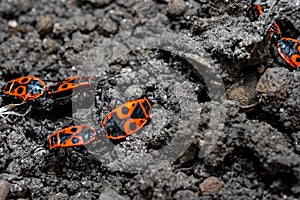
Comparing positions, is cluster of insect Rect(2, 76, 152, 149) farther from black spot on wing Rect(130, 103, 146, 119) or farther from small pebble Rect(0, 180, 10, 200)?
small pebble Rect(0, 180, 10, 200)

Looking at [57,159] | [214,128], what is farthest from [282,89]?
[57,159]

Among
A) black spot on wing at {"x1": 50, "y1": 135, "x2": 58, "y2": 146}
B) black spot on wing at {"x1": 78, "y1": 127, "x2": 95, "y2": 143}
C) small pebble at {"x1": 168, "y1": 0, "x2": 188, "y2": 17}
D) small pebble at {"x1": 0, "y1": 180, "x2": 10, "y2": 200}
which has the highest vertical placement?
small pebble at {"x1": 168, "y1": 0, "x2": 188, "y2": 17}

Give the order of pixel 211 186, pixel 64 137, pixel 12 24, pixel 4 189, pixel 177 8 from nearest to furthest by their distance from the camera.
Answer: pixel 211 186
pixel 4 189
pixel 64 137
pixel 177 8
pixel 12 24

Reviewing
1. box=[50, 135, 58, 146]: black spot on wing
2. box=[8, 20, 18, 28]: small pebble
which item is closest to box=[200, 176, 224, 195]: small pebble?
box=[50, 135, 58, 146]: black spot on wing

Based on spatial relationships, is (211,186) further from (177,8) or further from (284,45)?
(177,8)

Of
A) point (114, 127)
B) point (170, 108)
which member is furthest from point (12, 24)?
point (170, 108)
